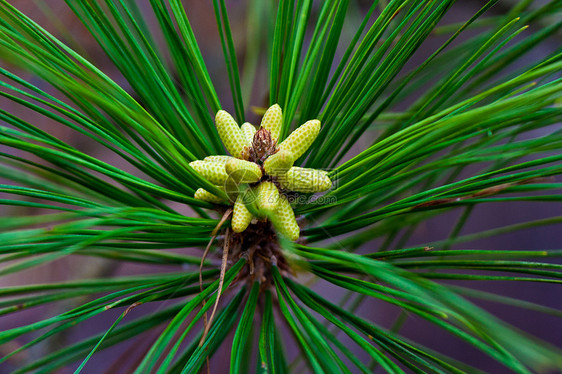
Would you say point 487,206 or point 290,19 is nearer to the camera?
point 290,19

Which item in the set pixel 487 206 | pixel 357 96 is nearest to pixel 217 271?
pixel 357 96

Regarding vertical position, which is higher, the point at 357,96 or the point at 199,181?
the point at 357,96

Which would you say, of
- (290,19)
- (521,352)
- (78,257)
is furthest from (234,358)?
(78,257)

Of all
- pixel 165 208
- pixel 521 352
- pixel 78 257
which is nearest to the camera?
pixel 521 352

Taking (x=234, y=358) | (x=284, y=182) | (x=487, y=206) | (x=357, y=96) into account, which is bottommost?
(x=234, y=358)

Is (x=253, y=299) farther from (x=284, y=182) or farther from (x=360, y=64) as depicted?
(x=360, y=64)

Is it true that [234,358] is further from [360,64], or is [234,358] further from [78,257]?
[78,257]

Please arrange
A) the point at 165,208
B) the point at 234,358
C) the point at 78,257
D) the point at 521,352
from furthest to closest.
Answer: the point at 78,257, the point at 165,208, the point at 234,358, the point at 521,352
